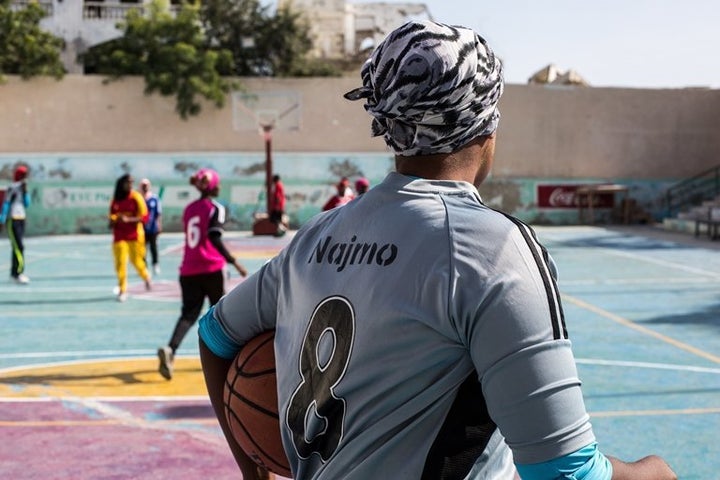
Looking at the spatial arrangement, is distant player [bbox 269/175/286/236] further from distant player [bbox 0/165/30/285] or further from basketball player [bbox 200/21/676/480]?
basketball player [bbox 200/21/676/480]

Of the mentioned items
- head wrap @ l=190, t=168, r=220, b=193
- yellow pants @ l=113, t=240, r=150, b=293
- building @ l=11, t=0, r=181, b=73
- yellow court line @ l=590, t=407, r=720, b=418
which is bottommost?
yellow court line @ l=590, t=407, r=720, b=418

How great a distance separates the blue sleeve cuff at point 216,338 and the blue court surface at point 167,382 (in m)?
3.56

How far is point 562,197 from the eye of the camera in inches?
1232

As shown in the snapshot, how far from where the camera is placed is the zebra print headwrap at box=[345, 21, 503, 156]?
5.37ft

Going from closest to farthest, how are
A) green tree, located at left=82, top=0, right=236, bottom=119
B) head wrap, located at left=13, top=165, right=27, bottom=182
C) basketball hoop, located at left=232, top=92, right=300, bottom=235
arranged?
head wrap, located at left=13, top=165, right=27, bottom=182 < green tree, located at left=82, top=0, right=236, bottom=119 < basketball hoop, located at left=232, top=92, right=300, bottom=235

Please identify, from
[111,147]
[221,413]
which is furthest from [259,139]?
[221,413]

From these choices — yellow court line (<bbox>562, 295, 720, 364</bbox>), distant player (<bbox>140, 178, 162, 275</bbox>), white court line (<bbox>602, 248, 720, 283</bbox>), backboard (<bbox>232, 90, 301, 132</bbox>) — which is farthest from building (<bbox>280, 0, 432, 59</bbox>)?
yellow court line (<bbox>562, 295, 720, 364</bbox>)

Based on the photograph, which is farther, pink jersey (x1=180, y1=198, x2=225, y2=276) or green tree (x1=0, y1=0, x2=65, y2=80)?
green tree (x1=0, y1=0, x2=65, y2=80)

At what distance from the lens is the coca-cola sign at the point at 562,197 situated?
31.2m

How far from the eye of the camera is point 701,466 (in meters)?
5.73

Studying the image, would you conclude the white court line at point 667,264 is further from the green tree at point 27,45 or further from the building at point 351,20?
the building at point 351,20

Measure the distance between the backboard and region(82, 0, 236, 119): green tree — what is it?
60 cm

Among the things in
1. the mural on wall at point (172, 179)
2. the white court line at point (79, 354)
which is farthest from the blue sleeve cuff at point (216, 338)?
the mural on wall at point (172, 179)

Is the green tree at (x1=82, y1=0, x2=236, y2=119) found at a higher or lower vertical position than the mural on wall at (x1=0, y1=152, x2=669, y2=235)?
higher
